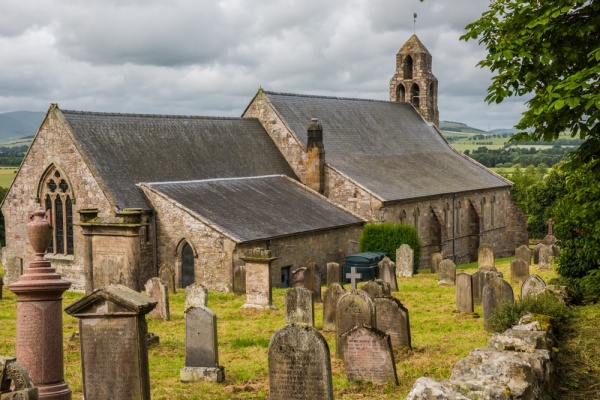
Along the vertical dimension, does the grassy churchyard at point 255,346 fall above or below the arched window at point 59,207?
below

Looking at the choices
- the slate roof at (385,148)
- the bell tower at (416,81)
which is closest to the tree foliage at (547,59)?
the slate roof at (385,148)

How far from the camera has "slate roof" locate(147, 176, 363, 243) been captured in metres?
30.0

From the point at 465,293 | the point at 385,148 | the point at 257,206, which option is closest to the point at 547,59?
the point at 465,293

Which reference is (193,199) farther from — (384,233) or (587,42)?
(587,42)

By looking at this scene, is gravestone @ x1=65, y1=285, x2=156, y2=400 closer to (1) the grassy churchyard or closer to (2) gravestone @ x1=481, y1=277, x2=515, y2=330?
(1) the grassy churchyard

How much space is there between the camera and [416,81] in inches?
2103

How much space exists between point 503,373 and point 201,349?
744 cm

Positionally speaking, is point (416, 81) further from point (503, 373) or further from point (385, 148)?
point (503, 373)

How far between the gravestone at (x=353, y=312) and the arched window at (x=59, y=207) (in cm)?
1799

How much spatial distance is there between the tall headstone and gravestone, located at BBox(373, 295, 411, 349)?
7432mm

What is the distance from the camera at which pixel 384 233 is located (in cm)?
3538

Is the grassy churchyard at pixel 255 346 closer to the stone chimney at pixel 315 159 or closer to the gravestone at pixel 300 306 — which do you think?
the gravestone at pixel 300 306

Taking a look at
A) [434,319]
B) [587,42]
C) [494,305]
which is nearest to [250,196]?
[434,319]

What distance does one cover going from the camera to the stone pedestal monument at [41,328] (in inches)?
443
